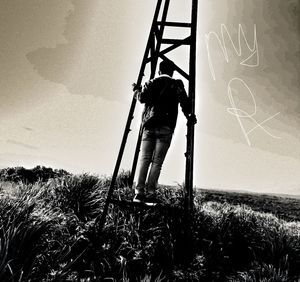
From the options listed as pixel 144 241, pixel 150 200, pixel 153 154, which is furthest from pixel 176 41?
pixel 144 241

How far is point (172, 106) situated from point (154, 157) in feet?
2.98

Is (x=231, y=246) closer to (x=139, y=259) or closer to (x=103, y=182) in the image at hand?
(x=139, y=259)

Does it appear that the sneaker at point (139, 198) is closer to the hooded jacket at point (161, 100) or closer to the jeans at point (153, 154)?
the jeans at point (153, 154)

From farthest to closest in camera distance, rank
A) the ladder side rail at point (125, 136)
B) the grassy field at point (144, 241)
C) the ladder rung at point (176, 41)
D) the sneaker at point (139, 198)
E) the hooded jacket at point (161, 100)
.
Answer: the ladder rung at point (176, 41)
the ladder side rail at point (125, 136)
the hooded jacket at point (161, 100)
the sneaker at point (139, 198)
the grassy field at point (144, 241)

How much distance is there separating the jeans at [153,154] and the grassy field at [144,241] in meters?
0.50

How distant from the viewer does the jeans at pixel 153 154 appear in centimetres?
497

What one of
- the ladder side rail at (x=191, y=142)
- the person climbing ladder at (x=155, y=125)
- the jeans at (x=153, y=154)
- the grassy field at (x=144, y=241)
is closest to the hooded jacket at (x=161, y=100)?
the person climbing ladder at (x=155, y=125)

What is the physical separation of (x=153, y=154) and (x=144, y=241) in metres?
→ 1.87

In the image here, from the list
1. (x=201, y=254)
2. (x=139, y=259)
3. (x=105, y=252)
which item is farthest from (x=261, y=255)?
(x=105, y=252)

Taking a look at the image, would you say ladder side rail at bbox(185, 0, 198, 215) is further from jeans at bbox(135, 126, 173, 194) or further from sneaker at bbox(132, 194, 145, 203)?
sneaker at bbox(132, 194, 145, 203)

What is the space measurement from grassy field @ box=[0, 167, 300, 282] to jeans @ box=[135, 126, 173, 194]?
0.50 metres

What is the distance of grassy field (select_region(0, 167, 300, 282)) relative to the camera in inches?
185

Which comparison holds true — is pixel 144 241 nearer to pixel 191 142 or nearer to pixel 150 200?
pixel 150 200

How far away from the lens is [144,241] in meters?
5.91
